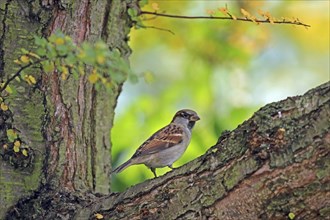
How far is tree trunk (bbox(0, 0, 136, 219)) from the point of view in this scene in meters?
3.00

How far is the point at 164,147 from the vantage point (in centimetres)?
409

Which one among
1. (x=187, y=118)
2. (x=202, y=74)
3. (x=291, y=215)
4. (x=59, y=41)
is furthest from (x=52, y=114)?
(x=202, y=74)

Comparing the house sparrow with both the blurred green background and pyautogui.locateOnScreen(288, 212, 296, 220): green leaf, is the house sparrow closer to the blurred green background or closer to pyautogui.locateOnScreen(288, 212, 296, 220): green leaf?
the blurred green background

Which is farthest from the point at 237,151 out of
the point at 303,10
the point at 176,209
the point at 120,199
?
the point at 303,10

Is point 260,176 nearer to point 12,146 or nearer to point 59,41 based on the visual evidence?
point 59,41

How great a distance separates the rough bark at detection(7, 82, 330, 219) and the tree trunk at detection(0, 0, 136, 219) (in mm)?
422

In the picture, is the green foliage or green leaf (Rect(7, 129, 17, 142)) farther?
green leaf (Rect(7, 129, 17, 142))

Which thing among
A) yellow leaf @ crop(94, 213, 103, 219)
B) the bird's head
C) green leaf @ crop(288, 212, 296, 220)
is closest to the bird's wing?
the bird's head

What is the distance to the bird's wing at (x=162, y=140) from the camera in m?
4.02

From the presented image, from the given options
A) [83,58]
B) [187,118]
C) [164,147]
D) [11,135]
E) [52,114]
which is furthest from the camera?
[187,118]

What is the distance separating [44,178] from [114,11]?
0.74 meters

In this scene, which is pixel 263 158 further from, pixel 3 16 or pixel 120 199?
pixel 3 16

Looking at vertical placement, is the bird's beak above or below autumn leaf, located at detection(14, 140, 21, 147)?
above

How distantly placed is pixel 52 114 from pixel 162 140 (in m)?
1.10
